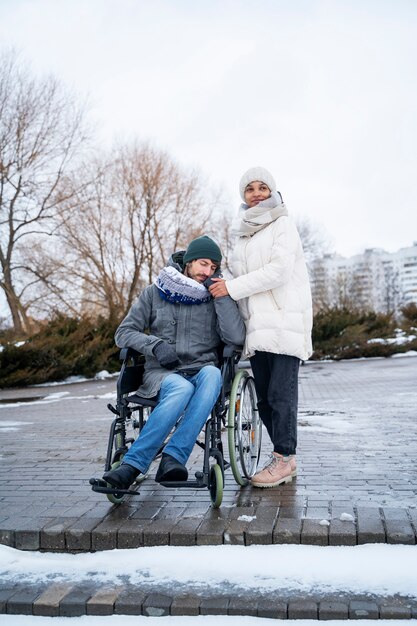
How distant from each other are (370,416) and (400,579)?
4593 mm

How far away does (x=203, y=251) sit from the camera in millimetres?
4258

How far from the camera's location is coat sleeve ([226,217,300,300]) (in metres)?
4.10

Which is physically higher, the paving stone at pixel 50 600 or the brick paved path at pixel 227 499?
the brick paved path at pixel 227 499

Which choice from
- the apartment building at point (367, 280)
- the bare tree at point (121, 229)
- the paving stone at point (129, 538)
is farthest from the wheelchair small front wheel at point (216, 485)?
the apartment building at point (367, 280)

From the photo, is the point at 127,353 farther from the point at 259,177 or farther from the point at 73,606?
the point at 73,606

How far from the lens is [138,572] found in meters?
3.02

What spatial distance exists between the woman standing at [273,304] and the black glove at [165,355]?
0.44 meters

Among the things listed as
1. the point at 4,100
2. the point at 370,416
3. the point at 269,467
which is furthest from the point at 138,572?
the point at 4,100

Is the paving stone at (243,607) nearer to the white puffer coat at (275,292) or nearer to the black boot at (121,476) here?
the black boot at (121,476)

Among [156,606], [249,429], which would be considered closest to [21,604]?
[156,606]

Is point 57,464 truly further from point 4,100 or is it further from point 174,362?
point 4,100

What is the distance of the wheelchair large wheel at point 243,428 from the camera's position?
386 centimetres

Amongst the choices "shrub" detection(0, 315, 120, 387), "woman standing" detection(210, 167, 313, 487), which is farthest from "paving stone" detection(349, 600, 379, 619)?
"shrub" detection(0, 315, 120, 387)

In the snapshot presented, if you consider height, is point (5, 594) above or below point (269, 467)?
below
